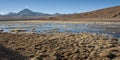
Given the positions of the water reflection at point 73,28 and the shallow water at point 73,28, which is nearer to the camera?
the shallow water at point 73,28

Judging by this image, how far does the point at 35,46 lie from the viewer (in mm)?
19484

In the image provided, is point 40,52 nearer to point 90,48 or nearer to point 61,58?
point 61,58

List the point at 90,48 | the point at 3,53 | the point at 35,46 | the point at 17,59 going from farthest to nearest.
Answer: the point at 35,46
the point at 90,48
the point at 3,53
the point at 17,59

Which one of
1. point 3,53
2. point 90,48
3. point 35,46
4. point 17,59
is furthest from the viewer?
point 35,46

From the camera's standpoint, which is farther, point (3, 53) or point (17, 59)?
point (3, 53)

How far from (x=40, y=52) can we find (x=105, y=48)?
447 centimetres

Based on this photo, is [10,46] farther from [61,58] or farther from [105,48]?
[105,48]

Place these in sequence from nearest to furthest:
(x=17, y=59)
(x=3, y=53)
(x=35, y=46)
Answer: (x=17, y=59)
(x=3, y=53)
(x=35, y=46)

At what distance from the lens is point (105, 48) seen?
1820 centimetres

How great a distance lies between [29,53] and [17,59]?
1.67m

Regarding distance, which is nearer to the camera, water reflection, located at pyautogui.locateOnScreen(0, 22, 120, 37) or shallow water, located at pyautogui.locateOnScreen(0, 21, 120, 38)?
shallow water, located at pyautogui.locateOnScreen(0, 21, 120, 38)

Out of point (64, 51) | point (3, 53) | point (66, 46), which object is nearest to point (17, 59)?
point (3, 53)

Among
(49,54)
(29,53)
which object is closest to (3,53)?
(29,53)

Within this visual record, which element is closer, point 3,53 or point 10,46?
point 3,53
